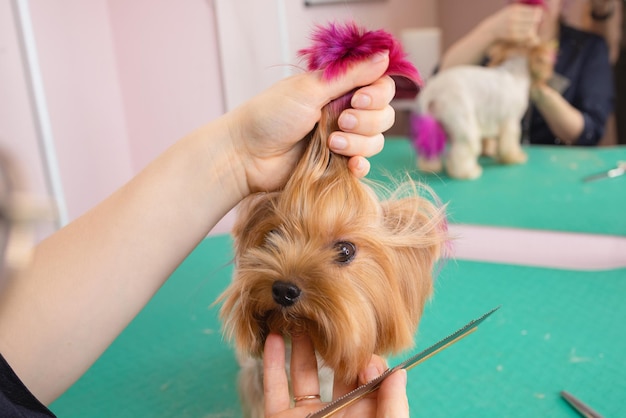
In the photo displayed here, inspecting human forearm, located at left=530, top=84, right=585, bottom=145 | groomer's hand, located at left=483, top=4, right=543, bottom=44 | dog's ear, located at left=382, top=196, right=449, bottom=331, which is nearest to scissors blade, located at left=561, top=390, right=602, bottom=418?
dog's ear, located at left=382, top=196, right=449, bottom=331

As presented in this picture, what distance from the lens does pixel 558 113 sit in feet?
4.05

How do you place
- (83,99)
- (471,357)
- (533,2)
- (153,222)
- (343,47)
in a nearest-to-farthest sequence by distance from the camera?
1. (343,47)
2. (153,222)
3. (471,357)
4. (533,2)
5. (83,99)

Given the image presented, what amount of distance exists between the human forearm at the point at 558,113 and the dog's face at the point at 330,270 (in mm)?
647

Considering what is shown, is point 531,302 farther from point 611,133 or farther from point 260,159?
point 260,159

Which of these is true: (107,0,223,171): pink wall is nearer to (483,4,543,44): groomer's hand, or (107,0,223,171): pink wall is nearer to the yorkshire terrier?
(483,4,543,44): groomer's hand

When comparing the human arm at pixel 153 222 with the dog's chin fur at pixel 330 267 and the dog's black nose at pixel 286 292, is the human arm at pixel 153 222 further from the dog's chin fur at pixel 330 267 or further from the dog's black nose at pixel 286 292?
the dog's black nose at pixel 286 292

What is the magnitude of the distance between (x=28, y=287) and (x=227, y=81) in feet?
2.78

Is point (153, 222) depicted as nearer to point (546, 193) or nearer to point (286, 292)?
point (286, 292)

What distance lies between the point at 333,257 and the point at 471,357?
399mm

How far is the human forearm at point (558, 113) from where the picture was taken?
1205 millimetres

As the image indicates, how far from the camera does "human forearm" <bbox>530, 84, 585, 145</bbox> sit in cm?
121

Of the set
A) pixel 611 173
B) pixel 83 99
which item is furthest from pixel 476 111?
pixel 83 99

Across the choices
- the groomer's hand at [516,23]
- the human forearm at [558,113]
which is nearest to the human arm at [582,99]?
the human forearm at [558,113]

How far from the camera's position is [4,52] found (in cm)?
126
